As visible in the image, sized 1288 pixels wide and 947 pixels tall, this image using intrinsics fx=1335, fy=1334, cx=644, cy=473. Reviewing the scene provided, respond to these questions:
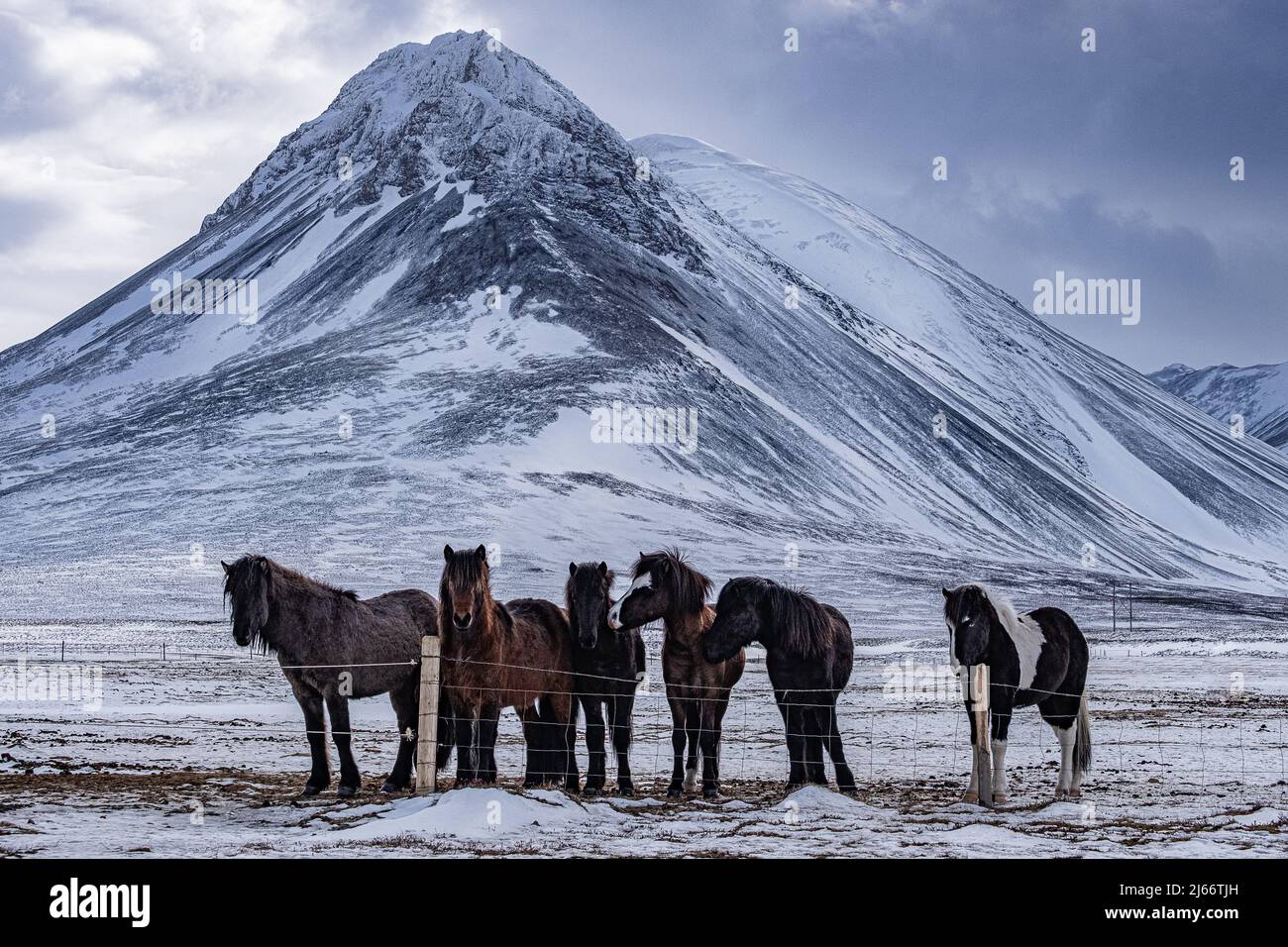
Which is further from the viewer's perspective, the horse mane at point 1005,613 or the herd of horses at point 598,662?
the horse mane at point 1005,613

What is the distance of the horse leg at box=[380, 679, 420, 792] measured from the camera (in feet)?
49.6

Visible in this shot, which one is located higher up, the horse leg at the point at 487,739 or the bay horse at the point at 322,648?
the bay horse at the point at 322,648

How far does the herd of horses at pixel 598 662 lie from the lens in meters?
15.0

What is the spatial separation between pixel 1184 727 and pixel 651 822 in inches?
692

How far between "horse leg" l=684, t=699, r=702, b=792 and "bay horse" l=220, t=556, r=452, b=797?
2902 millimetres

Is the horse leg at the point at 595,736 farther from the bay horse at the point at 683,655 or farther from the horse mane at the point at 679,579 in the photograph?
the horse mane at the point at 679,579

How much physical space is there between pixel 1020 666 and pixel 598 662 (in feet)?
16.8

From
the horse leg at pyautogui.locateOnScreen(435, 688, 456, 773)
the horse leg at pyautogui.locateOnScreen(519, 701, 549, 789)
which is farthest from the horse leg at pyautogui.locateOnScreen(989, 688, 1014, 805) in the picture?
the horse leg at pyautogui.locateOnScreen(435, 688, 456, 773)

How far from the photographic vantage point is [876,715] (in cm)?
3011

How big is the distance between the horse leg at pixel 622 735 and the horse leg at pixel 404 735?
2483 millimetres

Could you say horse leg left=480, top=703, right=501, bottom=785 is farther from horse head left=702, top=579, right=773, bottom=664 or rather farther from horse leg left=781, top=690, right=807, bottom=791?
horse leg left=781, top=690, right=807, bottom=791

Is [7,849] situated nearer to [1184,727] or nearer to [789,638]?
[789,638]

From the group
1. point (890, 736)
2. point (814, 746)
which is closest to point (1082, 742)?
point (814, 746)

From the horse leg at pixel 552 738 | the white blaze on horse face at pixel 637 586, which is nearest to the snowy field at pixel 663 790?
the horse leg at pixel 552 738
